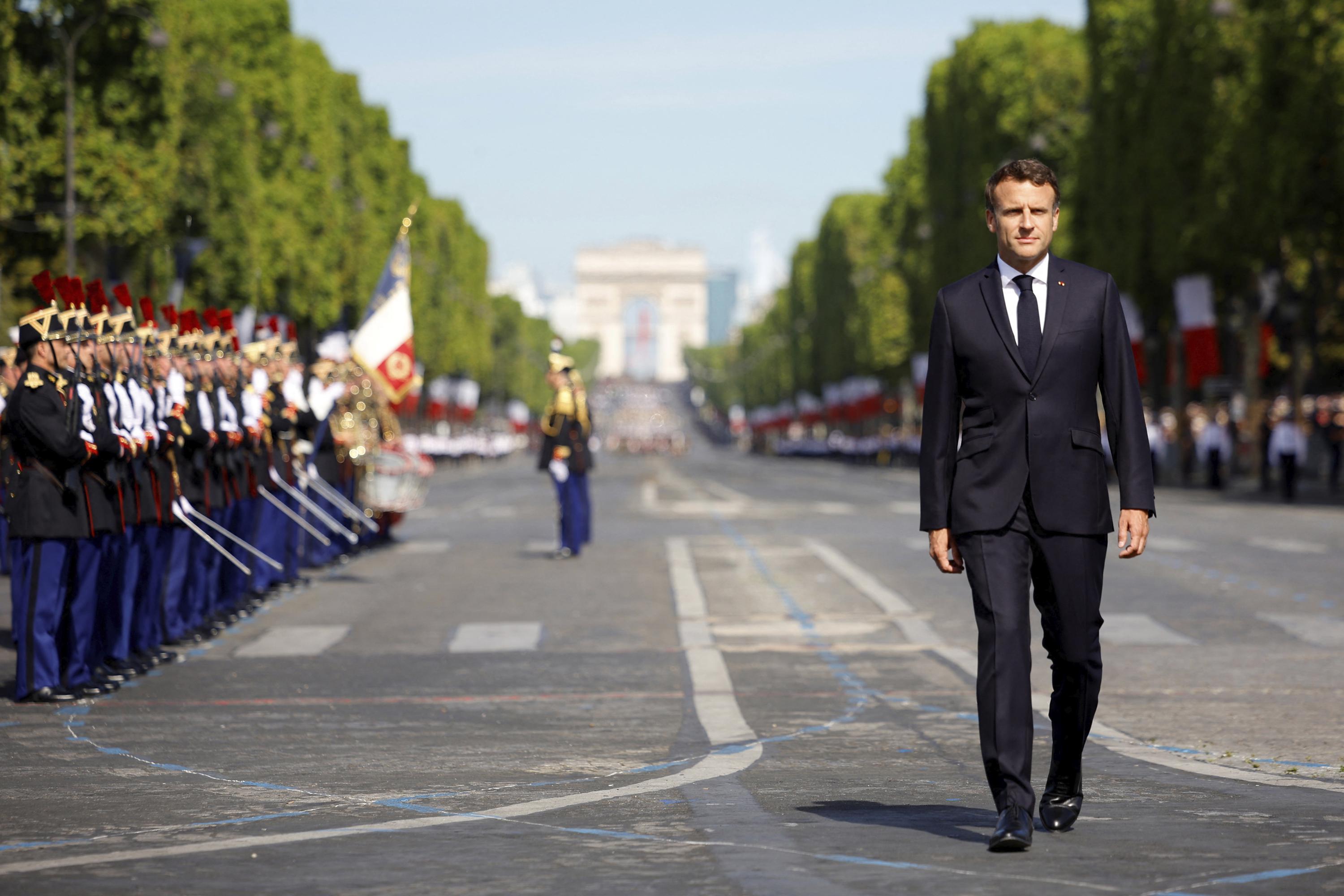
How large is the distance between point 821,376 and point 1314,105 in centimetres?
9563

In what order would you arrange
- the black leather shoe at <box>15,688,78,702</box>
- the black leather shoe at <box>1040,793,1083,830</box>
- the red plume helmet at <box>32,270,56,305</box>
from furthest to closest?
the red plume helmet at <box>32,270,56,305</box>
the black leather shoe at <box>15,688,78,702</box>
the black leather shoe at <box>1040,793,1083,830</box>

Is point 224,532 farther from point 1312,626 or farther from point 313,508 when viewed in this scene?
point 1312,626

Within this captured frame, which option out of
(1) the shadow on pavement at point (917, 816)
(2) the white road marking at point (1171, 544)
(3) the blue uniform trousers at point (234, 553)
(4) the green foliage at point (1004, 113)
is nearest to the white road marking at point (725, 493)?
(4) the green foliage at point (1004, 113)

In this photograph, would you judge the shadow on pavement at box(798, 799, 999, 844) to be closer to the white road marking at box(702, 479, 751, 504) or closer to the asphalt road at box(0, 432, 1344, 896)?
the asphalt road at box(0, 432, 1344, 896)

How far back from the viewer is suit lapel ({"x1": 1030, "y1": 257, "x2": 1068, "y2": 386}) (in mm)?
7555

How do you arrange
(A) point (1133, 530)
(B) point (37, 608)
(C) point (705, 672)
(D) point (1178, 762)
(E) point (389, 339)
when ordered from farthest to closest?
(E) point (389, 339), (C) point (705, 672), (B) point (37, 608), (D) point (1178, 762), (A) point (1133, 530)

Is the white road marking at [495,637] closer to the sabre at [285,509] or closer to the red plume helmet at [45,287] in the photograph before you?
the sabre at [285,509]

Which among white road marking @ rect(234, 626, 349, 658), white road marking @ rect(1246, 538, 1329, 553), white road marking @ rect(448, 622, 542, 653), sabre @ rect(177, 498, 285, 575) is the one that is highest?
sabre @ rect(177, 498, 285, 575)

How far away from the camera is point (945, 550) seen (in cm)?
770

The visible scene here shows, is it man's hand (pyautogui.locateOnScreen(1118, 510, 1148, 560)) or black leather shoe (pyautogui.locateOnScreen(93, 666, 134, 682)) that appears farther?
black leather shoe (pyautogui.locateOnScreen(93, 666, 134, 682))

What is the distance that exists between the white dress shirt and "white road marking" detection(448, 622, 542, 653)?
8.24 meters

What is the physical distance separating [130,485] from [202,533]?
1.60 metres

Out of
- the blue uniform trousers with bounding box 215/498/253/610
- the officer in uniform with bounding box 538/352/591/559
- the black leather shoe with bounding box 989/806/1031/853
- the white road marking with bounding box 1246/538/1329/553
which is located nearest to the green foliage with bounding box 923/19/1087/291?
the white road marking with bounding box 1246/538/1329/553

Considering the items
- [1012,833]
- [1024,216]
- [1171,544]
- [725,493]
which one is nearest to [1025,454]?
[1024,216]
